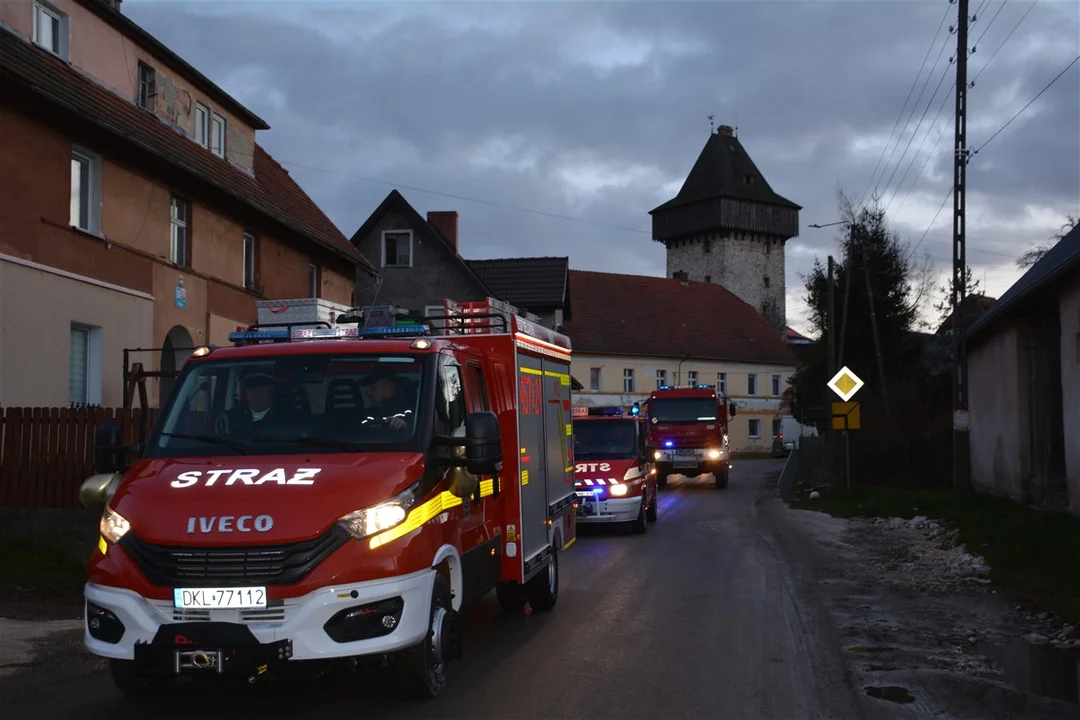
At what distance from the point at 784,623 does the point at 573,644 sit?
2.13 m

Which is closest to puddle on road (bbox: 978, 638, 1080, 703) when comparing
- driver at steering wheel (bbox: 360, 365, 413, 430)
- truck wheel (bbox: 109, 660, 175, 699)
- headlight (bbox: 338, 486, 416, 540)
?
headlight (bbox: 338, 486, 416, 540)

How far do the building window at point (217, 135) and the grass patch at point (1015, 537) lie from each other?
15.5 m

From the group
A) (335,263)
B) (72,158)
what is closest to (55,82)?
(72,158)

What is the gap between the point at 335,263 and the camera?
29.4 m

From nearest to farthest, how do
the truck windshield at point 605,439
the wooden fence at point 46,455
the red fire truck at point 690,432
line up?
the wooden fence at point 46,455, the truck windshield at point 605,439, the red fire truck at point 690,432

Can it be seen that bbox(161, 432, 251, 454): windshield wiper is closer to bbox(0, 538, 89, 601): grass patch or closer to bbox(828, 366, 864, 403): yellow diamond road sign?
bbox(0, 538, 89, 601): grass patch

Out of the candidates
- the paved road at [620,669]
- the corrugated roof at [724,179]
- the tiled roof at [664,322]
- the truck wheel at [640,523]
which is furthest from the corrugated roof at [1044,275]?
the corrugated roof at [724,179]

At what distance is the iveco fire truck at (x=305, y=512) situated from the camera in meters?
6.00

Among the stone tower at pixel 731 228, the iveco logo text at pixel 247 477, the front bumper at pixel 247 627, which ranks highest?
the stone tower at pixel 731 228

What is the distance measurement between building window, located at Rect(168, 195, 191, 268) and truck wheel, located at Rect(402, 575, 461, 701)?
15457 mm

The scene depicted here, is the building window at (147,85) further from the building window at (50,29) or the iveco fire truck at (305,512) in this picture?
the iveco fire truck at (305,512)

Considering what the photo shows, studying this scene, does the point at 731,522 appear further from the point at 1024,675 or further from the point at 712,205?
the point at 712,205

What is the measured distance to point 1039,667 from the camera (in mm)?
8117

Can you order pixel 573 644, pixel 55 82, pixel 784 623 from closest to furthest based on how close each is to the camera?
pixel 573 644, pixel 784 623, pixel 55 82
